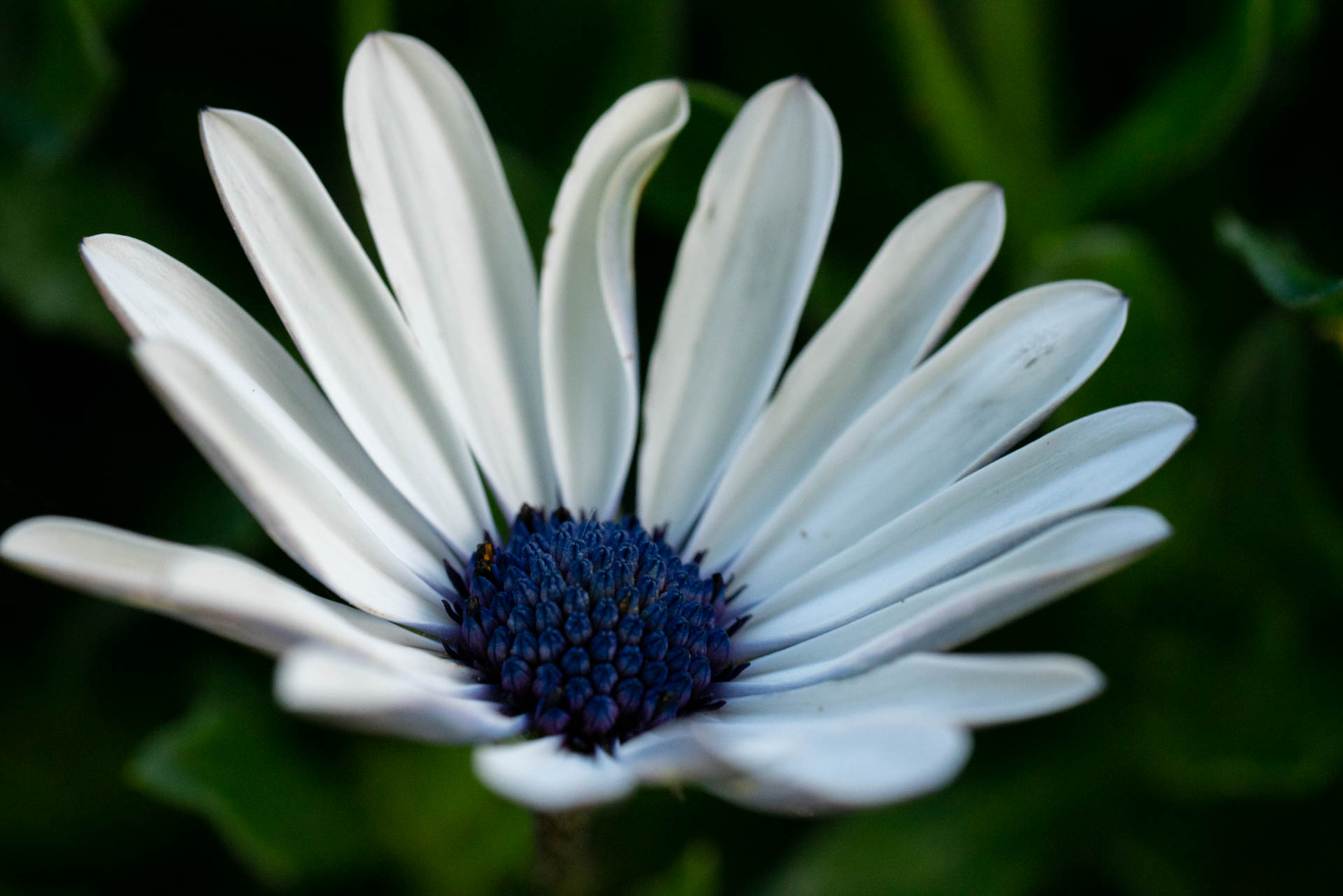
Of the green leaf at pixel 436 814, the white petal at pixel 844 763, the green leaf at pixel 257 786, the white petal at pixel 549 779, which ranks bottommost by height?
the green leaf at pixel 436 814

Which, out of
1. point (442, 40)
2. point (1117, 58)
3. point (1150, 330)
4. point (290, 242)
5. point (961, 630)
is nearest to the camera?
point (961, 630)

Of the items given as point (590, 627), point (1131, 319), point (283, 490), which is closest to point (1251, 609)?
point (1131, 319)

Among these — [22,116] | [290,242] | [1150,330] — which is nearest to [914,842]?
[1150,330]

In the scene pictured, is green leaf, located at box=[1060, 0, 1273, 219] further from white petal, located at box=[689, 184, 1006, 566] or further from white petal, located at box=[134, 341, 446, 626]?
white petal, located at box=[134, 341, 446, 626]

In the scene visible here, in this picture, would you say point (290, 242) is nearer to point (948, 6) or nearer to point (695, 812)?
point (695, 812)

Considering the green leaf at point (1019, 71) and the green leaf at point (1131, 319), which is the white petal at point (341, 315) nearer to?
the green leaf at point (1131, 319)

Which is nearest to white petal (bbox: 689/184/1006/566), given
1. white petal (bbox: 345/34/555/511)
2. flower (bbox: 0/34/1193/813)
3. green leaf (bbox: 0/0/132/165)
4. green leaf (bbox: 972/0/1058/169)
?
flower (bbox: 0/34/1193/813)

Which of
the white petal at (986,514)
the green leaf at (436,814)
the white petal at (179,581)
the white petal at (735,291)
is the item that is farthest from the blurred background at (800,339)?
the white petal at (179,581)
